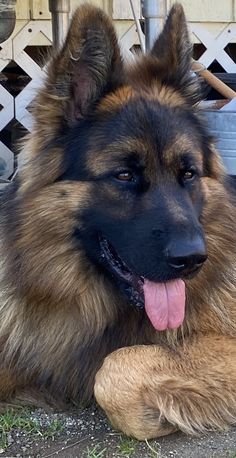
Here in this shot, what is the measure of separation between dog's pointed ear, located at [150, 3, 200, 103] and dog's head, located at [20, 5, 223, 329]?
1 centimetres

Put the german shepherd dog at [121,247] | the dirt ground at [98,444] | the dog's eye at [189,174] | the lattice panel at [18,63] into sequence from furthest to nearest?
1. the lattice panel at [18,63]
2. the dog's eye at [189,174]
3. the german shepherd dog at [121,247]
4. the dirt ground at [98,444]

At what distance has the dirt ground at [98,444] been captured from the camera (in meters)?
2.87

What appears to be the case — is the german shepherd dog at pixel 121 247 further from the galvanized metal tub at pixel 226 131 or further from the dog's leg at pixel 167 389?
the galvanized metal tub at pixel 226 131

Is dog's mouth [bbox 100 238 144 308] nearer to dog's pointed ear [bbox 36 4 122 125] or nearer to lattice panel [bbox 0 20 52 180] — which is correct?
dog's pointed ear [bbox 36 4 122 125]

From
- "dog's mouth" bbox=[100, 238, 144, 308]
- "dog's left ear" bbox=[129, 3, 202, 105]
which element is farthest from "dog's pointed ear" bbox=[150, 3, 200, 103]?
"dog's mouth" bbox=[100, 238, 144, 308]

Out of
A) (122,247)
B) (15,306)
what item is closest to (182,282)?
(122,247)

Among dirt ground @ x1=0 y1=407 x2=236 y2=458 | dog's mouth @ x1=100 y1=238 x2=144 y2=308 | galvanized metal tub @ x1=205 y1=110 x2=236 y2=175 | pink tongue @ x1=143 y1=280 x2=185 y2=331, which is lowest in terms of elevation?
dirt ground @ x1=0 y1=407 x2=236 y2=458

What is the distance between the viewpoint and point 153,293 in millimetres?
3137

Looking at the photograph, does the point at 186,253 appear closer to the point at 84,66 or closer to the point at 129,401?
the point at 129,401

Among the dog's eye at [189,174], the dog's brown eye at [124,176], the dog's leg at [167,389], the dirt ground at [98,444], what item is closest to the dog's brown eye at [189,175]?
the dog's eye at [189,174]

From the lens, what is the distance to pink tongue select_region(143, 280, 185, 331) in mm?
3117

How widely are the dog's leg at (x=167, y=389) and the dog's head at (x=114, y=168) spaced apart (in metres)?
0.17

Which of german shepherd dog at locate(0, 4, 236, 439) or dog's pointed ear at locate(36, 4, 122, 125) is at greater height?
dog's pointed ear at locate(36, 4, 122, 125)

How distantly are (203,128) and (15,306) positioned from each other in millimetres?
1116
